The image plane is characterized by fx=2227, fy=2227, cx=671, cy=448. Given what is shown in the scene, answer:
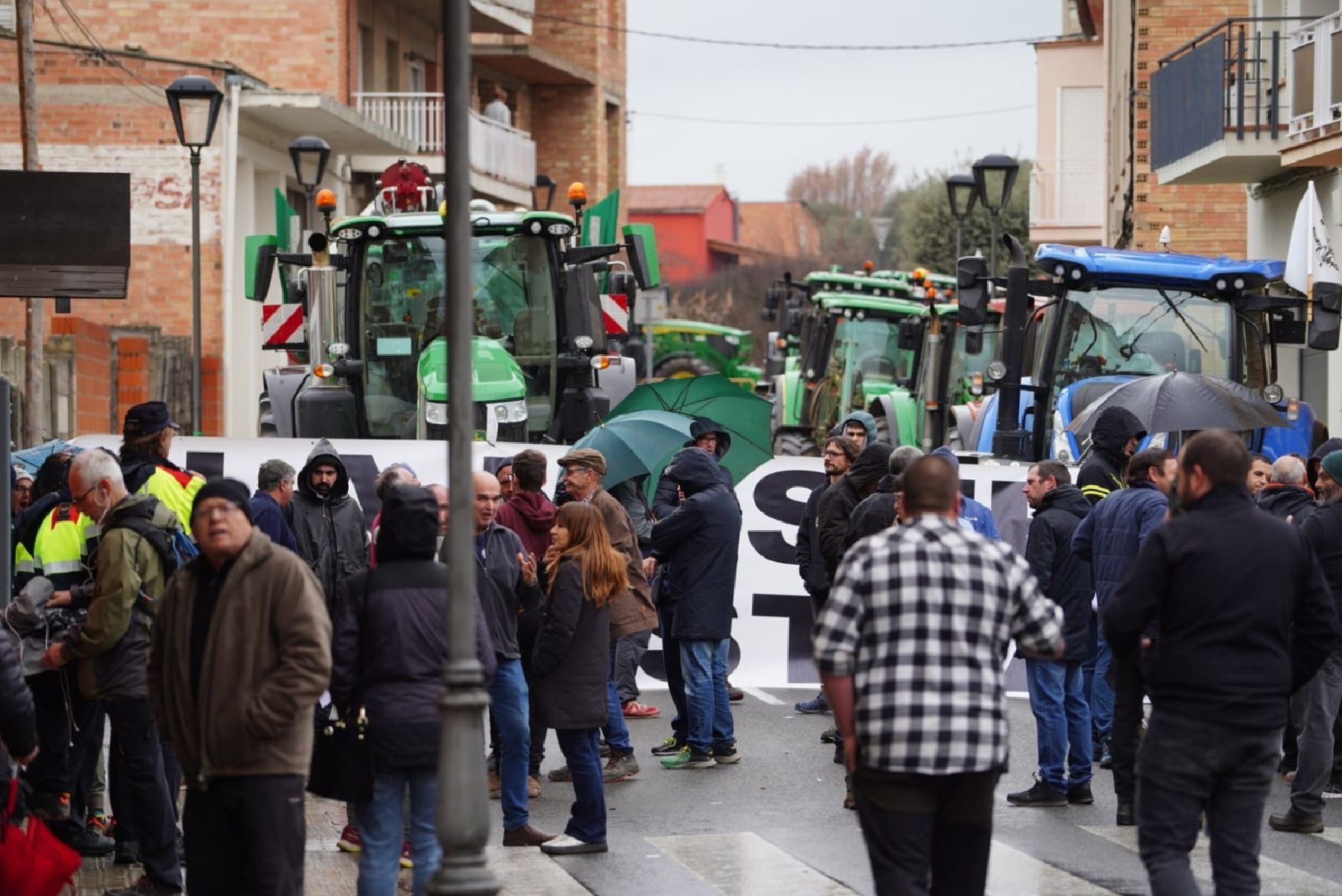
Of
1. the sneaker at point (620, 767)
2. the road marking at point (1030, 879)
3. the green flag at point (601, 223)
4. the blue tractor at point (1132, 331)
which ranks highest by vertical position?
the green flag at point (601, 223)

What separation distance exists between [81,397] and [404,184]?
4.41m

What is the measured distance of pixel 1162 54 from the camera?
3153 centimetres

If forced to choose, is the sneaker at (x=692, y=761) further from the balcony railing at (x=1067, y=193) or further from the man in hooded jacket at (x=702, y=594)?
the balcony railing at (x=1067, y=193)

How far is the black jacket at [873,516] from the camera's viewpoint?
1193 centimetres

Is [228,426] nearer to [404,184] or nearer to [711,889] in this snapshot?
[404,184]

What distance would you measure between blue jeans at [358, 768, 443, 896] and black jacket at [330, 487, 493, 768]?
4.1 inches

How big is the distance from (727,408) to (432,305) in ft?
15.8

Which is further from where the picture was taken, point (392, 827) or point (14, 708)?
point (392, 827)

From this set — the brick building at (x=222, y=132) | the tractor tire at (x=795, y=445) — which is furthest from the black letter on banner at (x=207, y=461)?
the tractor tire at (x=795, y=445)

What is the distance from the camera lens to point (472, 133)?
137 ft

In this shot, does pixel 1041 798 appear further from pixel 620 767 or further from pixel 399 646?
pixel 399 646

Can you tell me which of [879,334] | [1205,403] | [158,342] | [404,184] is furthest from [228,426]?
[1205,403]

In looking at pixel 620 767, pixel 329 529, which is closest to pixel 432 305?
pixel 329 529

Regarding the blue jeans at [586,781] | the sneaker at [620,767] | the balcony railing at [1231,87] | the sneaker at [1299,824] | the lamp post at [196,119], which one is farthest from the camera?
the balcony railing at [1231,87]
